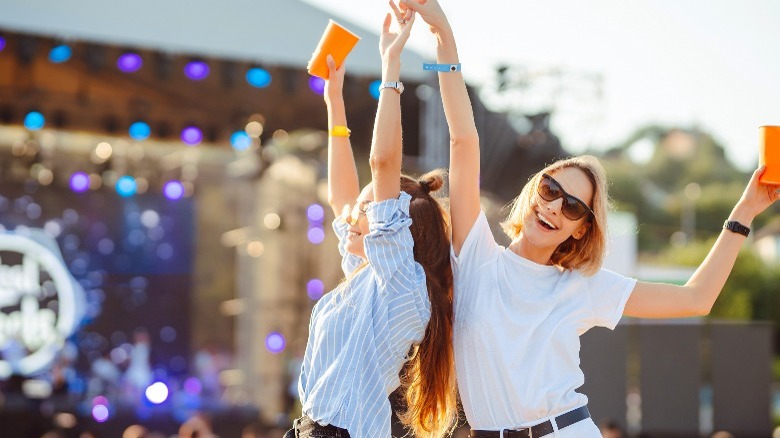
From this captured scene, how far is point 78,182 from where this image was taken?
13672 mm

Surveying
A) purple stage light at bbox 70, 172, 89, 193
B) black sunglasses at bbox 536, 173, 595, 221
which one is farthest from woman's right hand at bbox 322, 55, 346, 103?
purple stage light at bbox 70, 172, 89, 193

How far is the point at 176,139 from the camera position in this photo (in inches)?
453

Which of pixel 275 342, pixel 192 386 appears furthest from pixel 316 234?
pixel 192 386

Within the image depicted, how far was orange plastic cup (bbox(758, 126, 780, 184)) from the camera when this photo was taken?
251 centimetres

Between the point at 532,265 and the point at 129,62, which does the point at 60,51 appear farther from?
the point at 532,265

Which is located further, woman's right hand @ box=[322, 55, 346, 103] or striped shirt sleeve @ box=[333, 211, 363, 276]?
woman's right hand @ box=[322, 55, 346, 103]

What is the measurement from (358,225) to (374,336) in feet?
0.94

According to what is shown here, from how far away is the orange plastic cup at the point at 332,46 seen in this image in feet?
8.99

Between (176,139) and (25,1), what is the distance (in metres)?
3.76

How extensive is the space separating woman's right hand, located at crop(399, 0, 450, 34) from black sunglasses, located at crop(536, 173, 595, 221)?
45 cm

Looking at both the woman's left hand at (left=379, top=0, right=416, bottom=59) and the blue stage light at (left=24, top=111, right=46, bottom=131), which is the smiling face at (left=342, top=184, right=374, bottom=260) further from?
the blue stage light at (left=24, top=111, right=46, bottom=131)

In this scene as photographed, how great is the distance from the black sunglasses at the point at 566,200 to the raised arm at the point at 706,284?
253 mm

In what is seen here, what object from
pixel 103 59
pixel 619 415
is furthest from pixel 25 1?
pixel 619 415

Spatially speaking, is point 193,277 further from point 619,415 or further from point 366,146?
point 619,415
